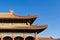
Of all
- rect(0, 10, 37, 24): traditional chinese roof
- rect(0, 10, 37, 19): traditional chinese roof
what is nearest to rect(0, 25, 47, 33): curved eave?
rect(0, 10, 37, 24): traditional chinese roof

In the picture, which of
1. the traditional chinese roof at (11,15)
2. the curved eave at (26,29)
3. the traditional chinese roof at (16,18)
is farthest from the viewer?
the traditional chinese roof at (11,15)

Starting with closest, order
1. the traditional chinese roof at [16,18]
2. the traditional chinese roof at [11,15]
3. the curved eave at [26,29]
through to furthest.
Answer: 1. the curved eave at [26,29]
2. the traditional chinese roof at [16,18]
3. the traditional chinese roof at [11,15]

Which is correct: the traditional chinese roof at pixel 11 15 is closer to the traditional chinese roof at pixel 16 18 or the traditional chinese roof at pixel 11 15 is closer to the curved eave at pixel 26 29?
the traditional chinese roof at pixel 16 18

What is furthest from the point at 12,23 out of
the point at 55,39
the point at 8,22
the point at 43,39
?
the point at 55,39

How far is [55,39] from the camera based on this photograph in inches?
1590

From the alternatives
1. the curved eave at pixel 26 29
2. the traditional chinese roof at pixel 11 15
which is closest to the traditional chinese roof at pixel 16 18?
the traditional chinese roof at pixel 11 15

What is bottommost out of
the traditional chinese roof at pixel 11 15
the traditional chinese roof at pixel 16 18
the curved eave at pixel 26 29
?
the curved eave at pixel 26 29

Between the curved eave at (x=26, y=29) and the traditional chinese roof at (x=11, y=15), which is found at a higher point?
the traditional chinese roof at (x=11, y=15)

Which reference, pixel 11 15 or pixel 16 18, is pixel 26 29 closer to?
pixel 16 18

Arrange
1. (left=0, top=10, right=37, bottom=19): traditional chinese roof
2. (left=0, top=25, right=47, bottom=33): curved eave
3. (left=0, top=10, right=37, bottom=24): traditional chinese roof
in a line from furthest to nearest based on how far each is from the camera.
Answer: (left=0, top=10, right=37, bottom=19): traditional chinese roof → (left=0, top=10, right=37, bottom=24): traditional chinese roof → (left=0, top=25, right=47, bottom=33): curved eave

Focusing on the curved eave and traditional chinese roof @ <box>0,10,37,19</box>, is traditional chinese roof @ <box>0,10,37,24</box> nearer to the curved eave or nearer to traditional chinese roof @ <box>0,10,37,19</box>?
traditional chinese roof @ <box>0,10,37,19</box>

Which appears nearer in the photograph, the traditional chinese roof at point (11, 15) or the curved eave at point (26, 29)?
the curved eave at point (26, 29)

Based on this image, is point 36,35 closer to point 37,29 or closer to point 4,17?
point 37,29

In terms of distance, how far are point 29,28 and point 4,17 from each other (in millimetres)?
4651
